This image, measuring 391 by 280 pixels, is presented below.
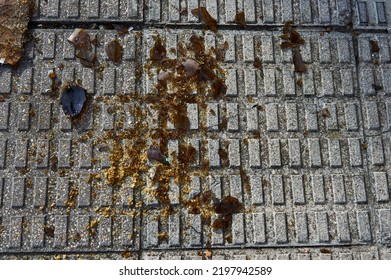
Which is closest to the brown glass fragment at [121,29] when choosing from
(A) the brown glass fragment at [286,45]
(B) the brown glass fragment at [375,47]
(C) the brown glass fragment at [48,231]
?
(A) the brown glass fragment at [286,45]

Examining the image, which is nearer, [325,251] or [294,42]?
[325,251]

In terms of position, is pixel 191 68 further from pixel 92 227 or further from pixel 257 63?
pixel 92 227

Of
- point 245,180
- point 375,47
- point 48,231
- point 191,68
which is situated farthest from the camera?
point 375,47

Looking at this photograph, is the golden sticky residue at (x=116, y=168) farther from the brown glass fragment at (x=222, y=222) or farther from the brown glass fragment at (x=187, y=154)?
the brown glass fragment at (x=222, y=222)

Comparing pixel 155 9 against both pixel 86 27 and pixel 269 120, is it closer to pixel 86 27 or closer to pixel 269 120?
pixel 86 27

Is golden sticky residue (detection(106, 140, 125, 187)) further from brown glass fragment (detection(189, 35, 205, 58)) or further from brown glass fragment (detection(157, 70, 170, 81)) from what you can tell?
brown glass fragment (detection(189, 35, 205, 58))

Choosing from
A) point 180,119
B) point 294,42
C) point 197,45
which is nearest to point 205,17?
point 197,45

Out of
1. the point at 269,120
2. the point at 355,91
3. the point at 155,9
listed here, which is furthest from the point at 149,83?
the point at 355,91

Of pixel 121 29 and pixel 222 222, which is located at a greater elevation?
pixel 121 29

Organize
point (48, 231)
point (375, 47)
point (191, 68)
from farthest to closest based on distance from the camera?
point (375, 47) < point (191, 68) < point (48, 231)
